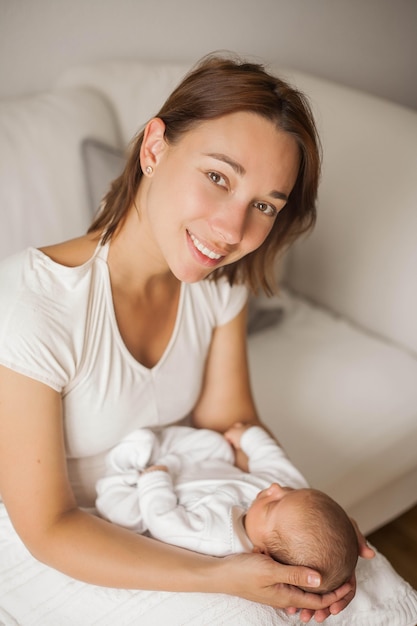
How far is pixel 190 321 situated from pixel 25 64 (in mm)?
964

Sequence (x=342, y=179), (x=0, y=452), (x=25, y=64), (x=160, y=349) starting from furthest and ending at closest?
(x=342, y=179), (x=25, y=64), (x=160, y=349), (x=0, y=452)

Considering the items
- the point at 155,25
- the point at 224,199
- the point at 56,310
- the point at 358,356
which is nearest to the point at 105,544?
the point at 56,310

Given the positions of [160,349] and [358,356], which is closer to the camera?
[160,349]

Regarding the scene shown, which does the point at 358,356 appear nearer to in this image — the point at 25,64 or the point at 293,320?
the point at 293,320

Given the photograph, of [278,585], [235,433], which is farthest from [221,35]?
[278,585]

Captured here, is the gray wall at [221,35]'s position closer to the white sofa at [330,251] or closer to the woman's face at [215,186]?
the white sofa at [330,251]

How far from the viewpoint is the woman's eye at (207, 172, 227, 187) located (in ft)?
4.00

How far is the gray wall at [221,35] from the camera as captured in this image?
1979 mm

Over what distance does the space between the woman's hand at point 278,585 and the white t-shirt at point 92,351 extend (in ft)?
1.13

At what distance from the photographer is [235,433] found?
1.56 metres

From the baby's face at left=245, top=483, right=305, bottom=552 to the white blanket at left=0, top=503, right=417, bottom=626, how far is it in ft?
0.37

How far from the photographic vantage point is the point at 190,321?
1532 mm

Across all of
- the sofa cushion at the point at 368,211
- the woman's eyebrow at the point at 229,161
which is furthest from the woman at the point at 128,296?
the sofa cushion at the point at 368,211

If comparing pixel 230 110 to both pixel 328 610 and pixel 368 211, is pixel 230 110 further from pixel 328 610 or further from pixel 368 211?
pixel 368 211
